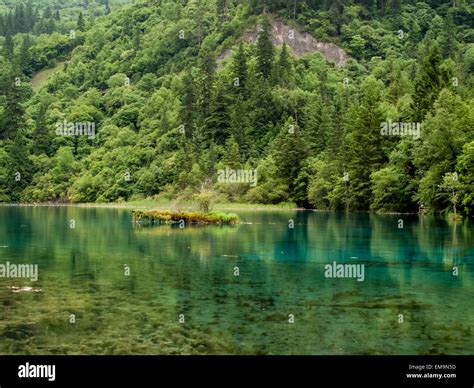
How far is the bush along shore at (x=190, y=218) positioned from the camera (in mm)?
67250

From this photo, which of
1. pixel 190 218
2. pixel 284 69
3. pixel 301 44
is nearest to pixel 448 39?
pixel 301 44

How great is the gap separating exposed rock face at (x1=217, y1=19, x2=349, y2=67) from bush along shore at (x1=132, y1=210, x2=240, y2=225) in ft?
422

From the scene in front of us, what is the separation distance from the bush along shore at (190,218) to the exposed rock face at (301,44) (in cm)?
12877

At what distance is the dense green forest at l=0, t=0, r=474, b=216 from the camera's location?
287ft

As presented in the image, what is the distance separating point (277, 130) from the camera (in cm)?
14525

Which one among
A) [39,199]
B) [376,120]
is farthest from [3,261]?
[39,199]

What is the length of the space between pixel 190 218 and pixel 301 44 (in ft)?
445

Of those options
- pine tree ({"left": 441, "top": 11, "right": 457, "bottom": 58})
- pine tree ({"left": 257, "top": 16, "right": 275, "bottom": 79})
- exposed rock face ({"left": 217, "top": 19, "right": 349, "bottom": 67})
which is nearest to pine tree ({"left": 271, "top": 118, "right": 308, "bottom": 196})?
pine tree ({"left": 257, "top": 16, "right": 275, "bottom": 79})

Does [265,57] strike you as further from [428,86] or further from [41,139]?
[428,86]

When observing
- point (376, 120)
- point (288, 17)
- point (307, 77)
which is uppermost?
point (288, 17)
